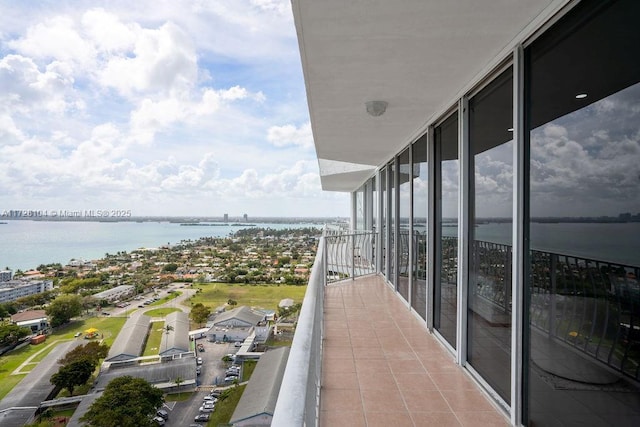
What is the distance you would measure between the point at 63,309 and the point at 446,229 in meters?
20.5

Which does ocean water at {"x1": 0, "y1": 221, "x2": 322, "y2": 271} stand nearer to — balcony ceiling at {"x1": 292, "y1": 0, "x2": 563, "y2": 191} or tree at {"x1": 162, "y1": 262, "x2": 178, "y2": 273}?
tree at {"x1": 162, "y1": 262, "x2": 178, "y2": 273}

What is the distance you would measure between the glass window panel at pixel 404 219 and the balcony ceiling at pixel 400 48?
5.65ft

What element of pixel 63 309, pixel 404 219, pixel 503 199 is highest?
pixel 503 199

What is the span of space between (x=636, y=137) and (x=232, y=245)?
29.9 metres

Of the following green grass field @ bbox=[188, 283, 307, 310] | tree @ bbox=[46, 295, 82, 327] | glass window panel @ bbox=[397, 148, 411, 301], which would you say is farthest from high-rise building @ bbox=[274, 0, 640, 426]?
tree @ bbox=[46, 295, 82, 327]

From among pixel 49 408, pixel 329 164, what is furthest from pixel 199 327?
pixel 329 164

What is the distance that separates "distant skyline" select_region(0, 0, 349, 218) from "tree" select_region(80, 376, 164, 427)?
1160 centimetres

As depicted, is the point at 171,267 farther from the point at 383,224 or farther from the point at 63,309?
the point at 383,224

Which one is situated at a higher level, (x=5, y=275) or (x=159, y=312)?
(x=5, y=275)

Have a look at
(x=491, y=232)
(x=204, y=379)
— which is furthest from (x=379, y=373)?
(x=204, y=379)

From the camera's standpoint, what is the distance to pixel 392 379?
317 centimetres

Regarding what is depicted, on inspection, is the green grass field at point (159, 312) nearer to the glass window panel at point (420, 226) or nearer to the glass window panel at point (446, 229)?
the glass window panel at point (420, 226)

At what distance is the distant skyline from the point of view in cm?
2345

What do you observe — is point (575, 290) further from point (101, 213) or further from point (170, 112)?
point (170, 112)
